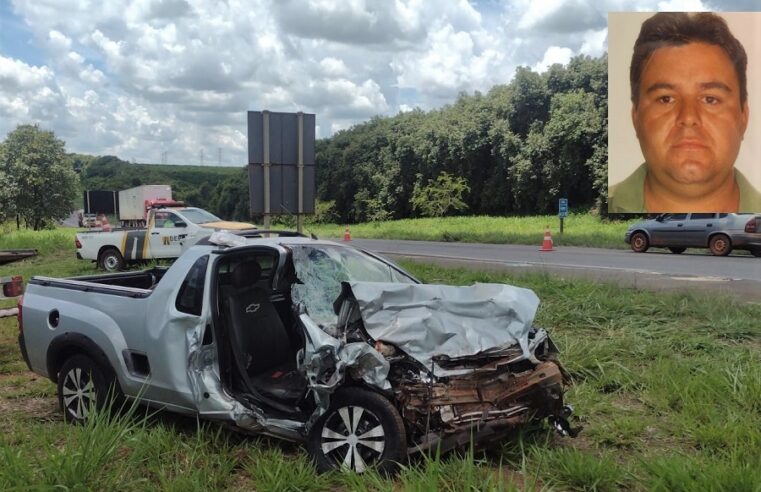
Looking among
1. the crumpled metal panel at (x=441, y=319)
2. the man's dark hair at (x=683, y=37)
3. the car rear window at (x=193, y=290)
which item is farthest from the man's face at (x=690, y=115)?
the car rear window at (x=193, y=290)

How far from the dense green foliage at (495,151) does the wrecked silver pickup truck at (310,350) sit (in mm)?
34560

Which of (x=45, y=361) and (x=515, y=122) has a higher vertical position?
(x=515, y=122)

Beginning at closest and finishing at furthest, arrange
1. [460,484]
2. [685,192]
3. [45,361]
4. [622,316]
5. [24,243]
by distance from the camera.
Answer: [460,484] < [45,361] < [622,316] < [24,243] < [685,192]

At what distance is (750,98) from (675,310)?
22.4 m

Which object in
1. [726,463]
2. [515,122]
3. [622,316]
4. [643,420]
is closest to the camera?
[726,463]

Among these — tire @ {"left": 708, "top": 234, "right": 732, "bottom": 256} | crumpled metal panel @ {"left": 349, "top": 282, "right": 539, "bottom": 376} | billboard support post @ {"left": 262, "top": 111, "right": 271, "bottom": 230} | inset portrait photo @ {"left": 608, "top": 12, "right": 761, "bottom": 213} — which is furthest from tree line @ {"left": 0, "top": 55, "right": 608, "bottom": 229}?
crumpled metal panel @ {"left": 349, "top": 282, "right": 539, "bottom": 376}

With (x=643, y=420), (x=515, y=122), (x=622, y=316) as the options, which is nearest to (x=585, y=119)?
(x=515, y=122)

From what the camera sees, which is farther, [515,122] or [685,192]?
[515,122]

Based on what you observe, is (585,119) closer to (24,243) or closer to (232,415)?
(24,243)

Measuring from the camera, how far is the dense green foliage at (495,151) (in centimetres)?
3934

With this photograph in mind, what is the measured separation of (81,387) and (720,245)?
693 inches

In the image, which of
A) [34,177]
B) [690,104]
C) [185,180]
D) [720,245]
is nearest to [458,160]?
[690,104]

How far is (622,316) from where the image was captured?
8.13m

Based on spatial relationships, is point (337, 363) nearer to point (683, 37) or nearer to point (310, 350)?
point (310, 350)
